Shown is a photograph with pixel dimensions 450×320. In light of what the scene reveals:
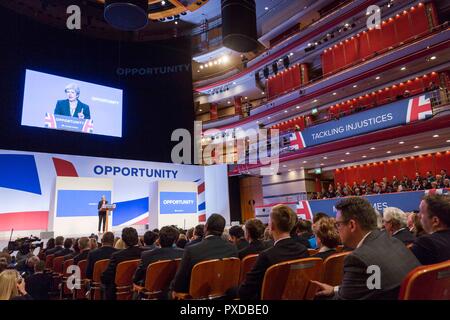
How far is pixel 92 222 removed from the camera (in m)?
10.3

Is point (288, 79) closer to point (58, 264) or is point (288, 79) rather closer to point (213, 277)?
point (58, 264)

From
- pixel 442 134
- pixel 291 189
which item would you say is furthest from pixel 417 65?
pixel 291 189

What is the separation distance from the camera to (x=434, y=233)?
6.71ft

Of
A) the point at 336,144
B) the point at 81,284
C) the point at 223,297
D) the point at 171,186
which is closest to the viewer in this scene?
the point at 223,297

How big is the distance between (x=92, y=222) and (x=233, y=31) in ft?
25.0

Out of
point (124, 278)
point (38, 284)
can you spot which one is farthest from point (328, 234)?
point (38, 284)

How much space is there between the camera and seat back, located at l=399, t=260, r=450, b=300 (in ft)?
3.84

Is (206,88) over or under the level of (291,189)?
over

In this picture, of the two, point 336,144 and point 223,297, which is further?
point 336,144

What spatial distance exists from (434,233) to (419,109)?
887 centimetres

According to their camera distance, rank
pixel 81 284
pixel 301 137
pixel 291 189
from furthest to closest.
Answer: pixel 291 189, pixel 301 137, pixel 81 284

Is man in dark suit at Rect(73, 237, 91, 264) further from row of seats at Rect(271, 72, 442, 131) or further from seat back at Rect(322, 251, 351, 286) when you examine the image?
row of seats at Rect(271, 72, 442, 131)

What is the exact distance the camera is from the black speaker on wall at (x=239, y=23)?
657 cm

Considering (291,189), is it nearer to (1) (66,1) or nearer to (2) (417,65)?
(2) (417,65)
